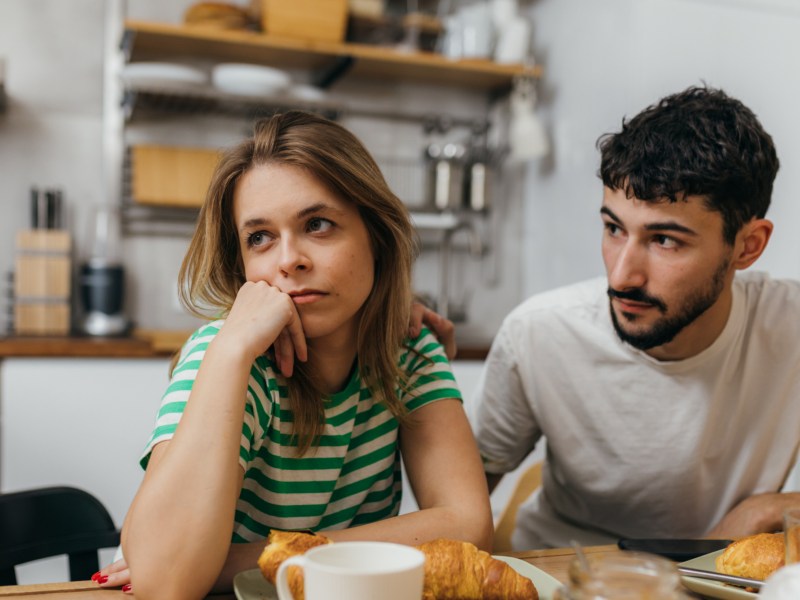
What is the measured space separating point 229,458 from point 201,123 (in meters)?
2.15

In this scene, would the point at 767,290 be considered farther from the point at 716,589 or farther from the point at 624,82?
the point at 624,82

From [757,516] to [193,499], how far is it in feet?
2.70

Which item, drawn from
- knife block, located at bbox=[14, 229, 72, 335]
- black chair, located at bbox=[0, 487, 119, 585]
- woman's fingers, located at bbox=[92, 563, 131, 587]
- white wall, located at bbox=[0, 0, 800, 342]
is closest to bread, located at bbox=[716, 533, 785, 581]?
woman's fingers, located at bbox=[92, 563, 131, 587]

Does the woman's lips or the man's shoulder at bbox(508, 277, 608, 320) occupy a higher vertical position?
the woman's lips

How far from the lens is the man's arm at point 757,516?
1.16 metres

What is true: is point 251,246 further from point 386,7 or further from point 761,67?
point 386,7

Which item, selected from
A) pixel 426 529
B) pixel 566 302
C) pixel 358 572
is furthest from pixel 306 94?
pixel 358 572

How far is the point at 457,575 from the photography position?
0.70m

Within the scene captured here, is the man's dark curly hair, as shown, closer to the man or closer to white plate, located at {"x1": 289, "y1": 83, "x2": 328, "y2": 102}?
the man

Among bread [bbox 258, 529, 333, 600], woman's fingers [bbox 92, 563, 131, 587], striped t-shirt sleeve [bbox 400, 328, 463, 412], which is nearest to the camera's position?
bread [bbox 258, 529, 333, 600]

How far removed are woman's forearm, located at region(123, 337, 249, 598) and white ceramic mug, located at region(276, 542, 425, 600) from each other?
0.15m

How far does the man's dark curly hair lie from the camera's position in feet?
3.68

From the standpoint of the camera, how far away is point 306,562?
0.59m

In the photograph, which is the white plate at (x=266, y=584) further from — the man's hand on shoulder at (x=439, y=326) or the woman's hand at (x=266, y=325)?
the man's hand on shoulder at (x=439, y=326)
